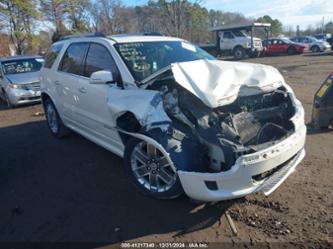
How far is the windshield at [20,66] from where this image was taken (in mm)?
11477

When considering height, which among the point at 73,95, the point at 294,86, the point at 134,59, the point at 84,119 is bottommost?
the point at 294,86

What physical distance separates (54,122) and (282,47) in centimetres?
2763

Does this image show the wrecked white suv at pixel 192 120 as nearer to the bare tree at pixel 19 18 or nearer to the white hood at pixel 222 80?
the white hood at pixel 222 80

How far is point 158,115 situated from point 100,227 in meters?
1.27

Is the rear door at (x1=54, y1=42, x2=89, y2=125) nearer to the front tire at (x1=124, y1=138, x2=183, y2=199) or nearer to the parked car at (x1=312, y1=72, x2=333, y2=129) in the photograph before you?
the front tire at (x1=124, y1=138, x2=183, y2=199)

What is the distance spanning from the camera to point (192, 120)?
11.0 feet

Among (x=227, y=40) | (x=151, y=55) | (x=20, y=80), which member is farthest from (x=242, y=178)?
(x=227, y=40)

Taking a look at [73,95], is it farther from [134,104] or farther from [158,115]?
[158,115]

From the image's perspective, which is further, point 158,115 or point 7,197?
point 7,197

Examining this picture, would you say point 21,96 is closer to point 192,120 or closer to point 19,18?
point 192,120

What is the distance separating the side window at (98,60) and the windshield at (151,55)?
18 centimetres

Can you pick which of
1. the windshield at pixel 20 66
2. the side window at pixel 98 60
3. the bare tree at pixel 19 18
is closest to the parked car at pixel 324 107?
the side window at pixel 98 60

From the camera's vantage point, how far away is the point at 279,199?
3652mm

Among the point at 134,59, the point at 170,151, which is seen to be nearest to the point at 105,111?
the point at 134,59
